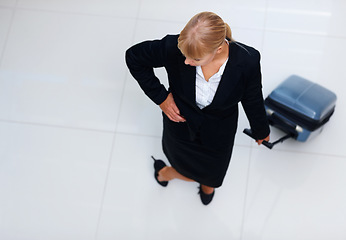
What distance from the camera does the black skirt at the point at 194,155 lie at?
1521 mm

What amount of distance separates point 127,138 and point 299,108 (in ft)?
3.41

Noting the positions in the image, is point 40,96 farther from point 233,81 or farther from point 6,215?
point 233,81

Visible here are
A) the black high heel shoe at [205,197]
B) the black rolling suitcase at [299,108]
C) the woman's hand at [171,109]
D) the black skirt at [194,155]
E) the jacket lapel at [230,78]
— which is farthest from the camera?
the black high heel shoe at [205,197]

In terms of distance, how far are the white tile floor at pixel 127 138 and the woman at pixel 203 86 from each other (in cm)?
45

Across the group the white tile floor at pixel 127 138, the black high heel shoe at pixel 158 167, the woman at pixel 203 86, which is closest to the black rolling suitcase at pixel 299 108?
the white tile floor at pixel 127 138

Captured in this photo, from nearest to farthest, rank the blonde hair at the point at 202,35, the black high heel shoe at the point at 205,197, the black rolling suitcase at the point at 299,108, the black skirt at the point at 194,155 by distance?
1. the blonde hair at the point at 202,35
2. the black skirt at the point at 194,155
3. the black rolling suitcase at the point at 299,108
4. the black high heel shoe at the point at 205,197

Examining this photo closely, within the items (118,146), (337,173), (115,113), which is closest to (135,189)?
(118,146)

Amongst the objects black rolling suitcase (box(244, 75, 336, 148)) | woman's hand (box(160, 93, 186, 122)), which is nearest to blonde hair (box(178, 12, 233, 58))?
woman's hand (box(160, 93, 186, 122))

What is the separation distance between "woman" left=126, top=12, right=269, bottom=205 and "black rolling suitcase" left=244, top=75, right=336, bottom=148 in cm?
34

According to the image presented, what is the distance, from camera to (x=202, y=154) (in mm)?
1570

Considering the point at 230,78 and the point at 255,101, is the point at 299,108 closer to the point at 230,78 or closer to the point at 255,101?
the point at 255,101

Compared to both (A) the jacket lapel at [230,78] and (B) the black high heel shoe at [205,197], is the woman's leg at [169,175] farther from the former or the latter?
(A) the jacket lapel at [230,78]

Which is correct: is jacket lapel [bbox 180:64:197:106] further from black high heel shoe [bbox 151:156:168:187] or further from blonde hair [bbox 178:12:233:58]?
black high heel shoe [bbox 151:156:168:187]

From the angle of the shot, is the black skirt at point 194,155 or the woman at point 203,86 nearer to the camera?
the woman at point 203,86
